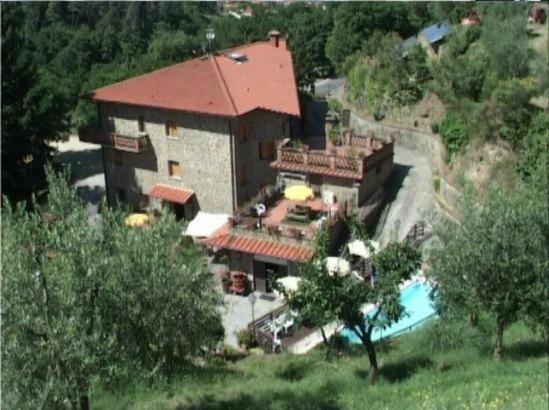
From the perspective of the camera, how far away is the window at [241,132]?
118 ft

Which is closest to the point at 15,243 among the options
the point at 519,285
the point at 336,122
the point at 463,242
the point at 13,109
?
the point at 463,242

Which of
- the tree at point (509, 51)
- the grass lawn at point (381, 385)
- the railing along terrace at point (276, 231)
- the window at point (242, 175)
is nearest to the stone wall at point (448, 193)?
the railing along terrace at point (276, 231)

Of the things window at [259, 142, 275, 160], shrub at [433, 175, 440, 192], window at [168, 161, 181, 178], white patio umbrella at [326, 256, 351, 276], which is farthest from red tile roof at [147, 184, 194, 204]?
white patio umbrella at [326, 256, 351, 276]

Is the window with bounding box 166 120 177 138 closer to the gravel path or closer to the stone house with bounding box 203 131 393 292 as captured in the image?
the stone house with bounding box 203 131 393 292

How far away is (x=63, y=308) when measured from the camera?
11922 millimetres

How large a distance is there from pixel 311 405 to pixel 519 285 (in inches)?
230

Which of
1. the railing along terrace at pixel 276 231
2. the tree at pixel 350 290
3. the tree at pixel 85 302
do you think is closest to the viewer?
the tree at pixel 85 302

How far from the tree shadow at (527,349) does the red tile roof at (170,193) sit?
21.0 meters

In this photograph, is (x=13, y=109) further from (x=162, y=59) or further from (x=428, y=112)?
(x=162, y=59)

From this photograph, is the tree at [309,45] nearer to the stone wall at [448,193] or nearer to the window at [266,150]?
the window at [266,150]

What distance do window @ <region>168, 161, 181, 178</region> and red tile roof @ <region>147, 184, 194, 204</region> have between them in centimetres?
71

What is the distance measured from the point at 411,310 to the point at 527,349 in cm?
729

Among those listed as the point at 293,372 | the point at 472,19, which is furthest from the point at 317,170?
the point at 472,19

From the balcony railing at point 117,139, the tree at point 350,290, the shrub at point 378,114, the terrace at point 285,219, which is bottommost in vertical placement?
the terrace at point 285,219
